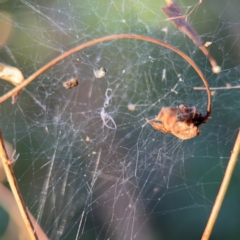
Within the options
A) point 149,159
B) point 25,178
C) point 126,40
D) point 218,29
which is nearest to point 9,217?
point 25,178

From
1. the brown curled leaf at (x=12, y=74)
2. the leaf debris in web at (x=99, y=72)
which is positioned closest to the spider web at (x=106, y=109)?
the leaf debris in web at (x=99, y=72)

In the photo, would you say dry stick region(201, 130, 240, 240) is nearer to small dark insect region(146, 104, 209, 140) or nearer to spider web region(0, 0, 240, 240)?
small dark insect region(146, 104, 209, 140)

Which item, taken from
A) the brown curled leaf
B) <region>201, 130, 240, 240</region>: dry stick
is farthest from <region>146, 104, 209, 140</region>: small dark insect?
the brown curled leaf

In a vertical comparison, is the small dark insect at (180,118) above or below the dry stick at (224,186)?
above

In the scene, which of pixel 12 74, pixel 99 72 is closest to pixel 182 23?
pixel 99 72

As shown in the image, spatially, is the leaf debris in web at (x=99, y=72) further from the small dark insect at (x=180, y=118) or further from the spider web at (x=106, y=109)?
the small dark insect at (x=180, y=118)

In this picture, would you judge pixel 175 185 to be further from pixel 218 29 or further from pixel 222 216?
pixel 218 29

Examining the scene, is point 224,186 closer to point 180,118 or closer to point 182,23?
point 180,118
